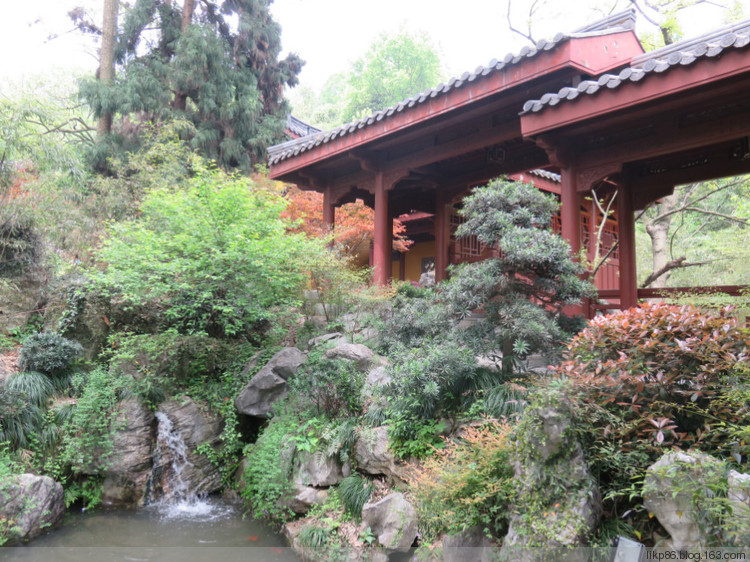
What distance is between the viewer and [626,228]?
7297mm

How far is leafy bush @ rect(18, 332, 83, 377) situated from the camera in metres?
6.65

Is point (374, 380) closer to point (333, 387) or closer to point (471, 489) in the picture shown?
point (333, 387)

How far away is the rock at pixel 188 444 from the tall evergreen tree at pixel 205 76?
7520mm

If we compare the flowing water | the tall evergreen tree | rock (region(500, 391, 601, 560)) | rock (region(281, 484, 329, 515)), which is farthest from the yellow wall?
rock (region(500, 391, 601, 560))

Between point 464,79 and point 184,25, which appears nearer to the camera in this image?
point 464,79

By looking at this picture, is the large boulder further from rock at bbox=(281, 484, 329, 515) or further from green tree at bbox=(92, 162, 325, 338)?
rock at bbox=(281, 484, 329, 515)

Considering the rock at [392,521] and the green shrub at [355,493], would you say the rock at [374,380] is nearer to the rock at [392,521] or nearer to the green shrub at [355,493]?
the green shrub at [355,493]

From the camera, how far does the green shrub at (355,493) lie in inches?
173

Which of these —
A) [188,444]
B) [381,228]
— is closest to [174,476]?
[188,444]

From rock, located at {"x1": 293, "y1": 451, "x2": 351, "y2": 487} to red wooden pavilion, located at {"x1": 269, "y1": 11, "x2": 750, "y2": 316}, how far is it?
143 inches

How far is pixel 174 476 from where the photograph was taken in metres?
5.95

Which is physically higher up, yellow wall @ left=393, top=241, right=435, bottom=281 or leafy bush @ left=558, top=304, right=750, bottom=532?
yellow wall @ left=393, top=241, right=435, bottom=281

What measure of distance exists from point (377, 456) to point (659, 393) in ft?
7.93

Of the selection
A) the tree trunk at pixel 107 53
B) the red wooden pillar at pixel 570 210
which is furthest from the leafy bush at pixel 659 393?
the tree trunk at pixel 107 53
